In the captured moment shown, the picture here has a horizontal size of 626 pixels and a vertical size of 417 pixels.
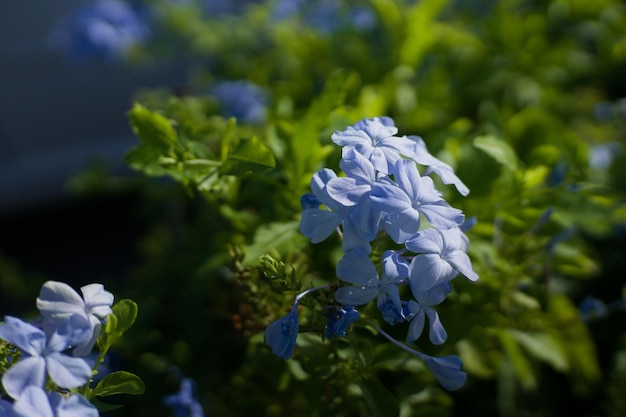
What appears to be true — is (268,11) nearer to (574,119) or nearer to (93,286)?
(574,119)

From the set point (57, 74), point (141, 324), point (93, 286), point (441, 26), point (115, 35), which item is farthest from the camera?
point (57, 74)

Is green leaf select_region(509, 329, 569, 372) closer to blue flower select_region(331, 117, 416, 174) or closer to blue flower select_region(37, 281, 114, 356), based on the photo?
blue flower select_region(331, 117, 416, 174)

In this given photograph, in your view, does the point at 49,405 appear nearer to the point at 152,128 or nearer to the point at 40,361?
the point at 40,361

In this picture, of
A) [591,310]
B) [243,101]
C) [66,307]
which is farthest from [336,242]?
[243,101]

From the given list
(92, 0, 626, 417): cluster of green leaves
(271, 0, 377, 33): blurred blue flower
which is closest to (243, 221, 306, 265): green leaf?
(92, 0, 626, 417): cluster of green leaves

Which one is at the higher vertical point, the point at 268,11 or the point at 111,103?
the point at 268,11

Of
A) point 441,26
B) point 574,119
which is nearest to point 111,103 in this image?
point 441,26

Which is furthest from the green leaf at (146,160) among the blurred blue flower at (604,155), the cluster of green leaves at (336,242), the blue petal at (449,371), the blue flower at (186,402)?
the blurred blue flower at (604,155)
